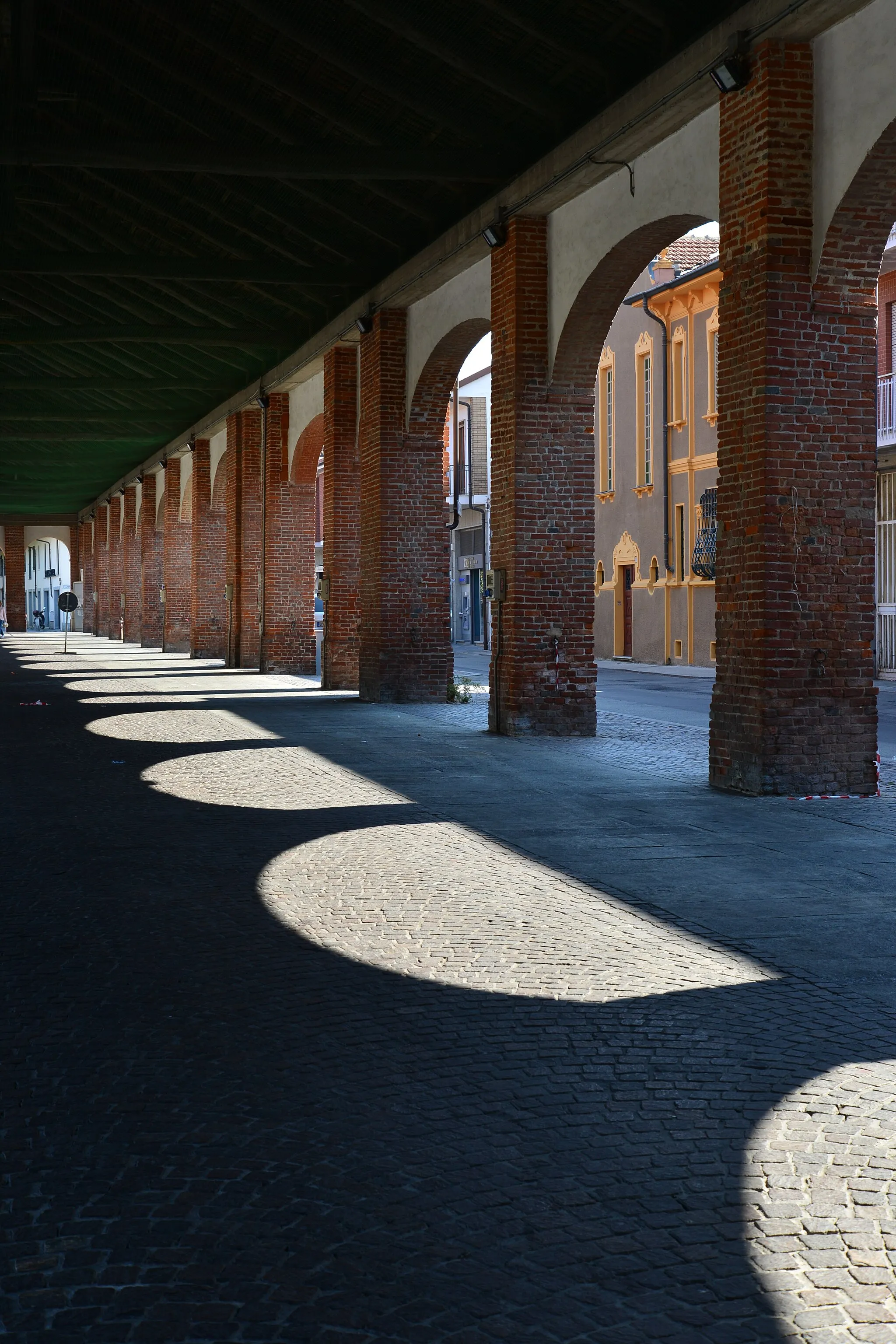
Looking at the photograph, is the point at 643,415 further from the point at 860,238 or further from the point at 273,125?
the point at 860,238

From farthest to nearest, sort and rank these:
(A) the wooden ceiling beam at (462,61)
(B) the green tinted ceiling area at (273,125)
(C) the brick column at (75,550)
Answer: (C) the brick column at (75,550), (B) the green tinted ceiling area at (273,125), (A) the wooden ceiling beam at (462,61)

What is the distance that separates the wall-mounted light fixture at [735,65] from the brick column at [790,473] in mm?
71

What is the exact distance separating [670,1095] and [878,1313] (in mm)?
1192

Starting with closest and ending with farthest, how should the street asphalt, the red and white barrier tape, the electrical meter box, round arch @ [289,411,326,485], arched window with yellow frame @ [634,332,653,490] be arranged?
the red and white barrier tape → the electrical meter box → the street asphalt → round arch @ [289,411,326,485] → arched window with yellow frame @ [634,332,653,490]

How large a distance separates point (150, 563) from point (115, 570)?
9776 millimetres

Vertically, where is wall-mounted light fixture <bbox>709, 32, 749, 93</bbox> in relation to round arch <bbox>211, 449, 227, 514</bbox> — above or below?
above

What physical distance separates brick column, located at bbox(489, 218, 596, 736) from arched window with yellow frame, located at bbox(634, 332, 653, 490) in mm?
19010

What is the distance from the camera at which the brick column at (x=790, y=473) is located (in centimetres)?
946

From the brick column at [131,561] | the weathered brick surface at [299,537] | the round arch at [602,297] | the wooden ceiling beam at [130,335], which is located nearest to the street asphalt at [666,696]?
the weathered brick surface at [299,537]

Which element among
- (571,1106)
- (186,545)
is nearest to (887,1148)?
(571,1106)

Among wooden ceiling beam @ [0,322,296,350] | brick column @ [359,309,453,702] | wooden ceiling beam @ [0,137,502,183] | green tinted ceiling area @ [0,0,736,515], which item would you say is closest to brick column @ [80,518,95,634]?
wooden ceiling beam @ [0,322,296,350]

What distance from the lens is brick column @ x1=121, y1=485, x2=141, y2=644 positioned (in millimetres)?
45594

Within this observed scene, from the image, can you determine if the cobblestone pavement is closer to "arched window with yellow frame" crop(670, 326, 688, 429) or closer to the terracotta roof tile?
"arched window with yellow frame" crop(670, 326, 688, 429)

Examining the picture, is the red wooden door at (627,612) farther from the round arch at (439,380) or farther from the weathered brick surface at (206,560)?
the round arch at (439,380)
